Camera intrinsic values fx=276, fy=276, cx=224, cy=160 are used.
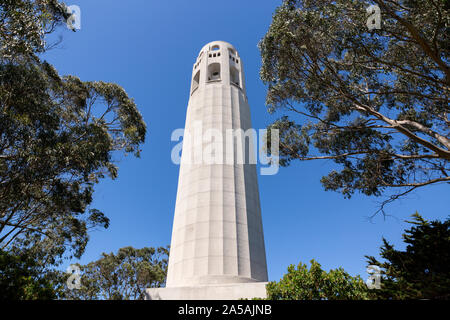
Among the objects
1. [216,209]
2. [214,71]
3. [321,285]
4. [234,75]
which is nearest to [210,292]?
[216,209]

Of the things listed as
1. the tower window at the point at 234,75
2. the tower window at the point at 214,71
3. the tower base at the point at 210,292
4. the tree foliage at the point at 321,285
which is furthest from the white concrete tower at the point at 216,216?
the tree foliage at the point at 321,285

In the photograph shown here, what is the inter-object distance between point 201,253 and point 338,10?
14.7 meters

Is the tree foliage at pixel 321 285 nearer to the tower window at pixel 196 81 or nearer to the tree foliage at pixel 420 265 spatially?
the tree foliage at pixel 420 265

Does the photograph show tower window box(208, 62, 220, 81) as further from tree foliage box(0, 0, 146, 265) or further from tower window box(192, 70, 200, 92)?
tree foliage box(0, 0, 146, 265)

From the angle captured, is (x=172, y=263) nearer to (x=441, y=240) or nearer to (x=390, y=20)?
(x=441, y=240)

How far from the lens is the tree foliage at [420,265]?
29.8 ft

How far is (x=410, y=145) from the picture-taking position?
1577 centimetres

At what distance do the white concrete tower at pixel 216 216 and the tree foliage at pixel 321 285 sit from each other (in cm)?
330

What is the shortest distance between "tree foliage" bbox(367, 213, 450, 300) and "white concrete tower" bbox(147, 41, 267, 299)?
6048 millimetres

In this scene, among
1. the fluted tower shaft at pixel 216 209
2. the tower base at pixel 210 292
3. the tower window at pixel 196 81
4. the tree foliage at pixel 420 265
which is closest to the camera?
the tree foliage at pixel 420 265

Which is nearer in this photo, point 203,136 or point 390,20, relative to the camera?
point 390,20

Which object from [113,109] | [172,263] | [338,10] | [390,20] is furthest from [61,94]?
[390,20]

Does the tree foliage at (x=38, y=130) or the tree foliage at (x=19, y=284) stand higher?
the tree foliage at (x=38, y=130)

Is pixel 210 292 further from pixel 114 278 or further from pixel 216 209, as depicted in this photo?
pixel 114 278
